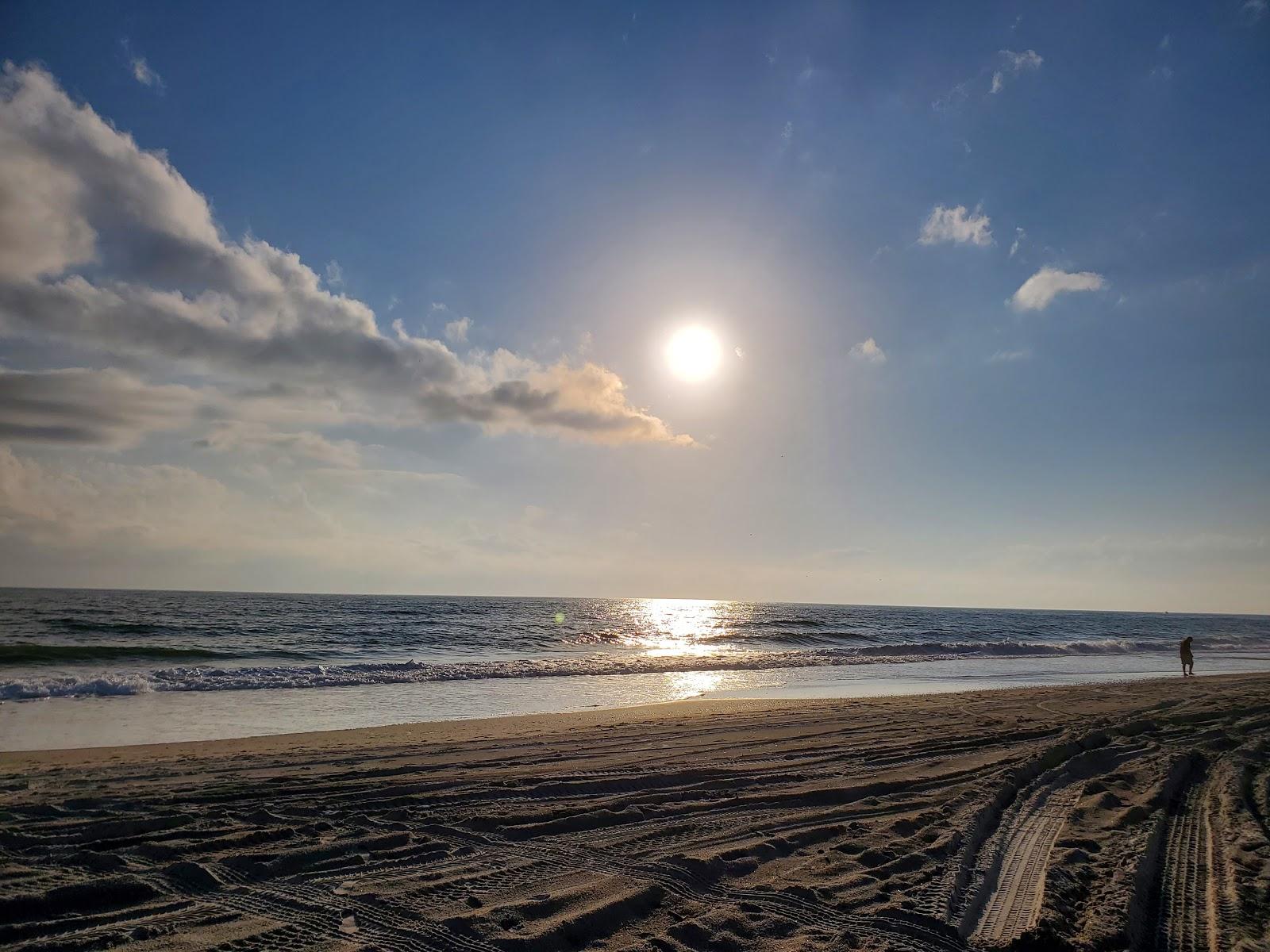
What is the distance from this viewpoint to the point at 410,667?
23.5 meters

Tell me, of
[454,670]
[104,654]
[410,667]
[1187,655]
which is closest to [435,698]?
[454,670]

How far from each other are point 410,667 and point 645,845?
19992mm

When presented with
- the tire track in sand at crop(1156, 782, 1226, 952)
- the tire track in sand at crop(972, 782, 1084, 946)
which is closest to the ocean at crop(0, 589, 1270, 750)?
the tire track in sand at crop(972, 782, 1084, 946)

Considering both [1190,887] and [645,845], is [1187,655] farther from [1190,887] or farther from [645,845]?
[645,845]

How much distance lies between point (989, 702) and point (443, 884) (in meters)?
14.1

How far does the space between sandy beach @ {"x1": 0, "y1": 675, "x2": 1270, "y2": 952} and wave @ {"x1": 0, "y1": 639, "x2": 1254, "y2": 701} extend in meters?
9.32

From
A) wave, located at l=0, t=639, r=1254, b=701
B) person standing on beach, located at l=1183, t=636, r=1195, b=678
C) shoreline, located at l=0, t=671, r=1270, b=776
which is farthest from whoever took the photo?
person standing on beach, located at l=1183, t=636, r=1195, b=678

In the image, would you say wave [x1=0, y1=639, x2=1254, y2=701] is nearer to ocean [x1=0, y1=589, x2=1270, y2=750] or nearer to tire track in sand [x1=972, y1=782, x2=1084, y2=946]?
ocean [x1=0, y1=589, x2=1270, y2=750]

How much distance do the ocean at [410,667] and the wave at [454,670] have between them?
0.08 meters

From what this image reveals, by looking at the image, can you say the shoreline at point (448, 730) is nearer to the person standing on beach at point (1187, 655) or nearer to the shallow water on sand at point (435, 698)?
the shallow water on sand at point (435, 698)

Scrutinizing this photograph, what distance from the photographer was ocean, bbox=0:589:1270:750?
47.3 feet

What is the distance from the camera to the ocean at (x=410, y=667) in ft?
47.3

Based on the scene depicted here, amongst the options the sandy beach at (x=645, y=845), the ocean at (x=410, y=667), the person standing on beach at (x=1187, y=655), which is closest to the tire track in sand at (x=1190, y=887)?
the sandy beach at (x=645, y=845)

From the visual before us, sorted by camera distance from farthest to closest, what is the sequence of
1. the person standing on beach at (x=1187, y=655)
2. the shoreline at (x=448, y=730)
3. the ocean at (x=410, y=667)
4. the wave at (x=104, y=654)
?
the person standing on beach at (x=1187, y=655) < the wave at (x=104, y=654) < the ocean at (x=410, y=667) < the shoreline at (x=448, y=730)
